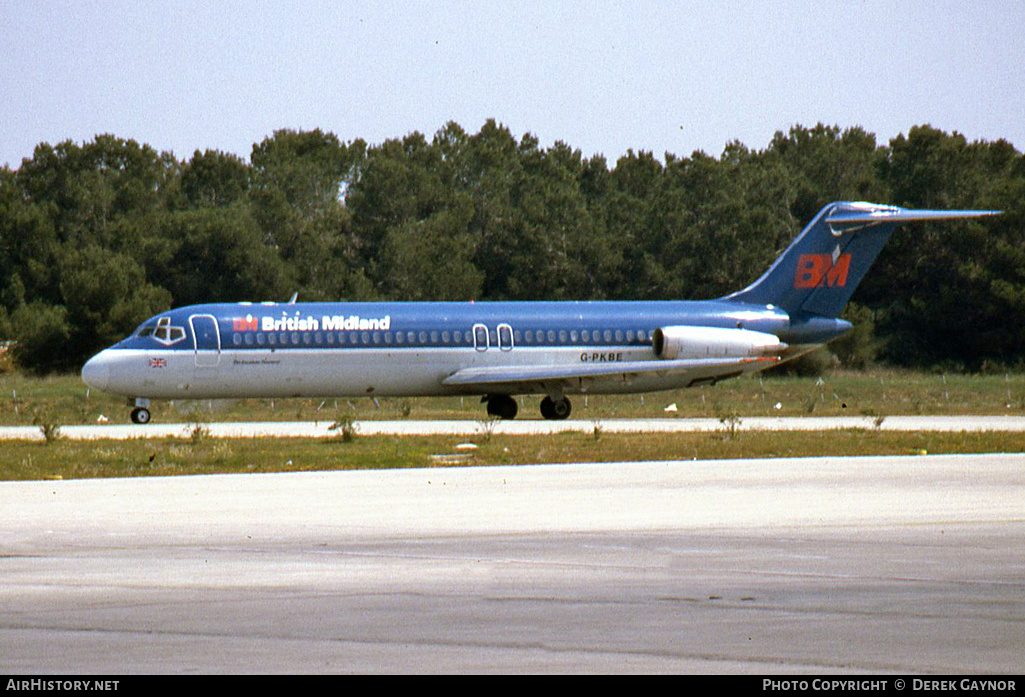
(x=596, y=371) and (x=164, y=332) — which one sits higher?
(x=164, y=332)

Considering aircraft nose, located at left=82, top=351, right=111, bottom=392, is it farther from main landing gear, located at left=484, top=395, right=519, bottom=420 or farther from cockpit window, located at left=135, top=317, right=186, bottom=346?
main landing gear, located at left=484, top=395, right=519, bottom=420

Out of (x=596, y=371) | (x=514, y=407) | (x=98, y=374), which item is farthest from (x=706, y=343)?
(x=98, y=374)

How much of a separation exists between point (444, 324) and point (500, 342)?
4.85ft

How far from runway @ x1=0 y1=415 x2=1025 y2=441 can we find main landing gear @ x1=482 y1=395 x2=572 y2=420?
3.29 feet

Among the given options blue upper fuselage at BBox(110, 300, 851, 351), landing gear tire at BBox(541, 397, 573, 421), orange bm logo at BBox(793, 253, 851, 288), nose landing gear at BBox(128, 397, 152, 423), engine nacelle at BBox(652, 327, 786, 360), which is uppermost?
orange bm logo at BBox(793, 253, 851, 288)

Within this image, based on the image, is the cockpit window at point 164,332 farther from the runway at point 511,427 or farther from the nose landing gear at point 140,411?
the runway at point 511,427

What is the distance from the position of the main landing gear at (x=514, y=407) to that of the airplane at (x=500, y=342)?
0.12ft

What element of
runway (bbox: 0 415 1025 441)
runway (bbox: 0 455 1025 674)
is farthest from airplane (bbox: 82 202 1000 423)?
runway (bbox: 0 455 1025 674)

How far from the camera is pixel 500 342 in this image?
38.9 m

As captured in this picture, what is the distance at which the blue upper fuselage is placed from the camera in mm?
36969

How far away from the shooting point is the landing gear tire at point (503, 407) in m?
40.2

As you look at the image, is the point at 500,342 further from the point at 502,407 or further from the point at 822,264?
the point at 822,264

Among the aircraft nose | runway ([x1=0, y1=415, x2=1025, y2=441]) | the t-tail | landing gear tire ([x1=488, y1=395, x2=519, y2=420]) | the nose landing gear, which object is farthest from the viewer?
the t-tail

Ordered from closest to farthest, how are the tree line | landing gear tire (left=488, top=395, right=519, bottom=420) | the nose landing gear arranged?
the nose landing gear → landing gear tire (left=488, top=395, right=519, bottom=420) → the tree line
